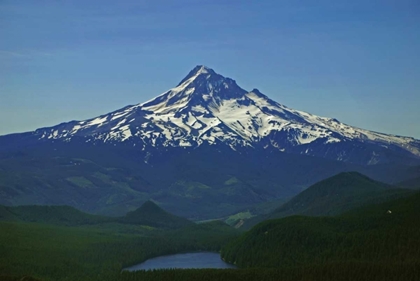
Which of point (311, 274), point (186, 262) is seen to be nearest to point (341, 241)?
point (311, 274)

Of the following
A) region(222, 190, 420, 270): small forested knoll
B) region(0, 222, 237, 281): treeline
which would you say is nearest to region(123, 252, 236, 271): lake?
region(0, 222, 237, 281): treeline

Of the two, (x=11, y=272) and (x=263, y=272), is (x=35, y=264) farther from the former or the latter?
(x=263, y=272)

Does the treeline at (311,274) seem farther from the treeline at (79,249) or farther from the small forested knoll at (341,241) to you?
the treeline at (79,249)

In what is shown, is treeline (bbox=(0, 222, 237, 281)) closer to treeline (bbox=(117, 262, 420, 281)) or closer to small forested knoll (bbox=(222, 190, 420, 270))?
treeline (bbox=(117, 262, 420, 281))

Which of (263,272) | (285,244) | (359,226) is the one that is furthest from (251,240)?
(263,272)

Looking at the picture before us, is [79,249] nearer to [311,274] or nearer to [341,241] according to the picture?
[341,241]

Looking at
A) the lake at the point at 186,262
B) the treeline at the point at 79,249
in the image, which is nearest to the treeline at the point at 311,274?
the treeline at the point at 79,249
